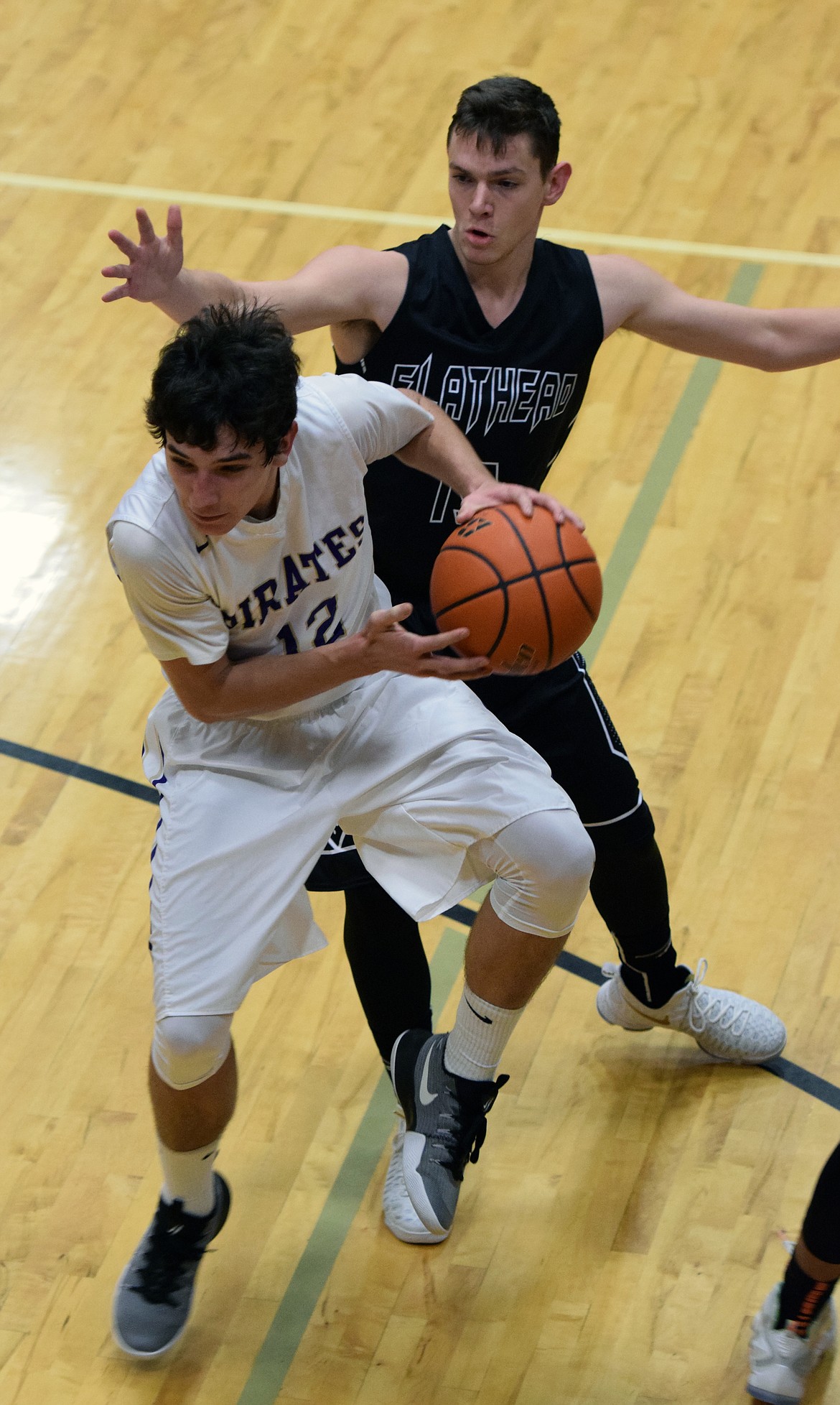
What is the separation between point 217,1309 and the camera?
3932 millimetres

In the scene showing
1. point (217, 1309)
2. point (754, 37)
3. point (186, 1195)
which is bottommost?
point (217, 1309)

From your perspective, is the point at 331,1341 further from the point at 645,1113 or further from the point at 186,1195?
the point at 645,1113

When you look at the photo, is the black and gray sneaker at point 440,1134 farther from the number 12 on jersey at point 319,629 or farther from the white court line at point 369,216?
the white court line at point 369,216

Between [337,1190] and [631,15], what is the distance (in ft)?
20.1

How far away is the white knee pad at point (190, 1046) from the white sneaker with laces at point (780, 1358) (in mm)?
1281

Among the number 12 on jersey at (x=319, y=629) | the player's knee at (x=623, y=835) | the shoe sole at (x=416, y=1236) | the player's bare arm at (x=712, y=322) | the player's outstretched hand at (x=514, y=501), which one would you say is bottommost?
the shoe sole at (x=416, y=1236)

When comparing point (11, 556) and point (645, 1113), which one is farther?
point (11, 556)

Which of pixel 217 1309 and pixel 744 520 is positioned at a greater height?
pixel 744 520

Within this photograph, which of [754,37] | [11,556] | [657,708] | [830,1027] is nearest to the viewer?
[830,1027]

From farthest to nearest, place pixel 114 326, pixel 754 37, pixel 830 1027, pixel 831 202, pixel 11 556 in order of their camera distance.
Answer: pixel 754 37, pixel 831 202, pixel 114 326, pixel 11 556, pixel 830 1027

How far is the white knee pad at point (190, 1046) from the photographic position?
11.2 ft

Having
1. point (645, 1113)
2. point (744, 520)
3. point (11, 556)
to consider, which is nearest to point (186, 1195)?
point (645, 1113)

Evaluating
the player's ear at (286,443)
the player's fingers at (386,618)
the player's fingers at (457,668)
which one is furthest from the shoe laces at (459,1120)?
the player's ear at (286,443)

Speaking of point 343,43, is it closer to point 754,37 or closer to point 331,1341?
point 754,37
